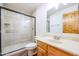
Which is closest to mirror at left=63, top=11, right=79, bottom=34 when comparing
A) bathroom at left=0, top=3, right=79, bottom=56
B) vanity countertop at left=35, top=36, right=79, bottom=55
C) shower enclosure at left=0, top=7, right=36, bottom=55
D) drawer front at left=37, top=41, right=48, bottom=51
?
bathroom at left=0, top=3, right=79, bottom=56

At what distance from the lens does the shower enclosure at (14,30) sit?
4.58ft

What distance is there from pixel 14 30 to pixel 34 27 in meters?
0.48

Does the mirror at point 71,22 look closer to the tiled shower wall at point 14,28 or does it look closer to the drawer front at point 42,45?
the drawer front at point 42,45

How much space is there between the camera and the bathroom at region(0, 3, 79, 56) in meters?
1.18

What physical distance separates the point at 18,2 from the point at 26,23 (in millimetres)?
477

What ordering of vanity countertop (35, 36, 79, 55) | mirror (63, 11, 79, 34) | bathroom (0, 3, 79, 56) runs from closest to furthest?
vanity countertop (35, 36, 79, 55) → mirror (63, 11, 79, 34) → bathroom (0, 3, 79, 56)

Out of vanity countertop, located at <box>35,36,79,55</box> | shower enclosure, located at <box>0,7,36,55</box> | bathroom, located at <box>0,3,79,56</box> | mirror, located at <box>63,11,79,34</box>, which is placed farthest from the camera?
shower enclosure, located at <box>0,7,36,55</box>

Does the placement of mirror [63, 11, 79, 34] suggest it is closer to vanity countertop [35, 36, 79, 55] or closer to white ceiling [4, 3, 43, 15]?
vanity countertop [35, 36, 79, 55]

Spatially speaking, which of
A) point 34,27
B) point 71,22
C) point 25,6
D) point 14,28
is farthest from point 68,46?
point 14,28

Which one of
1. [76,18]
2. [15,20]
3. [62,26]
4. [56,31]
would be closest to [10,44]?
[15,20]

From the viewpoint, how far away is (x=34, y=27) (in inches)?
55.9

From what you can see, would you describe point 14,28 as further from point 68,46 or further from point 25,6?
point 68,46

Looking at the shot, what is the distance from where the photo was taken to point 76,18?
1.07 m

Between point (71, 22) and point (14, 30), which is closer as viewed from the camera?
point (71, 22)
